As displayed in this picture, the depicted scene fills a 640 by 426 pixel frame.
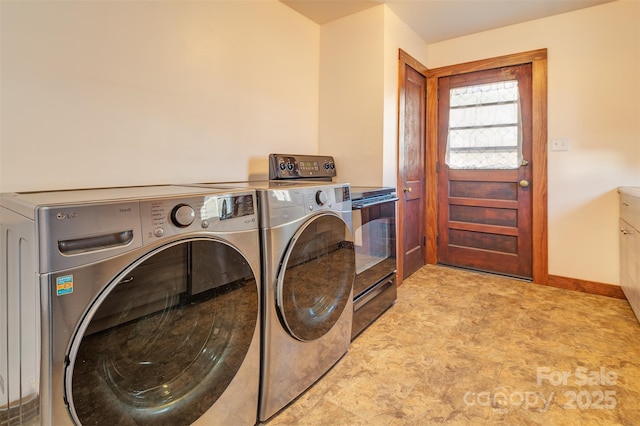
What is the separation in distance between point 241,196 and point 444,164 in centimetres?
282

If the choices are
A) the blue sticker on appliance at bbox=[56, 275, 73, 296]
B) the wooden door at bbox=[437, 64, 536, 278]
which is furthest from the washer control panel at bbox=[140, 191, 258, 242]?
the wooden door at bbox=[437, 64, 536, 278]

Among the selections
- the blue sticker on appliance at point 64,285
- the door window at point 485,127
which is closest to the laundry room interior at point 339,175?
the blue sticker on appliance at point 64,285

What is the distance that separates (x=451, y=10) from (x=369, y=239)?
6.79 ft

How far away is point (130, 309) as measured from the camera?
0.97 metres

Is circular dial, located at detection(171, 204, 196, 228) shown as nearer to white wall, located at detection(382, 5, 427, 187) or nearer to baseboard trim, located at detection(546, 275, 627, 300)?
white wall, located at detection(382, 5, 427, 187)

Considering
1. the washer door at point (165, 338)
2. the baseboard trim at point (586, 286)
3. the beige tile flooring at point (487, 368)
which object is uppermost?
the washer door at point (165, 338)

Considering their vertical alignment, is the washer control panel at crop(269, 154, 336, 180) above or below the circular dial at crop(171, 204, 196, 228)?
above

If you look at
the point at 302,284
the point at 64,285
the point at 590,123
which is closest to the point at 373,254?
the point at 302,284

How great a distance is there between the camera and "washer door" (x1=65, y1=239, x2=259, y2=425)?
899mm

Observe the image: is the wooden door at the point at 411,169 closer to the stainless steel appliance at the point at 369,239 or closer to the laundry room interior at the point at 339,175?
the laundry room interior at the point at 339,175

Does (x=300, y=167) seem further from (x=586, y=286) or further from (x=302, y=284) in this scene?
(x=586, y=286)

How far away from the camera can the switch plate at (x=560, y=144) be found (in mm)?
2910

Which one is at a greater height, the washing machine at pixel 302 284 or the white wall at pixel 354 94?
the white wall at pixel 354 94

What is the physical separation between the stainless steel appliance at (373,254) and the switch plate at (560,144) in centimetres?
160
